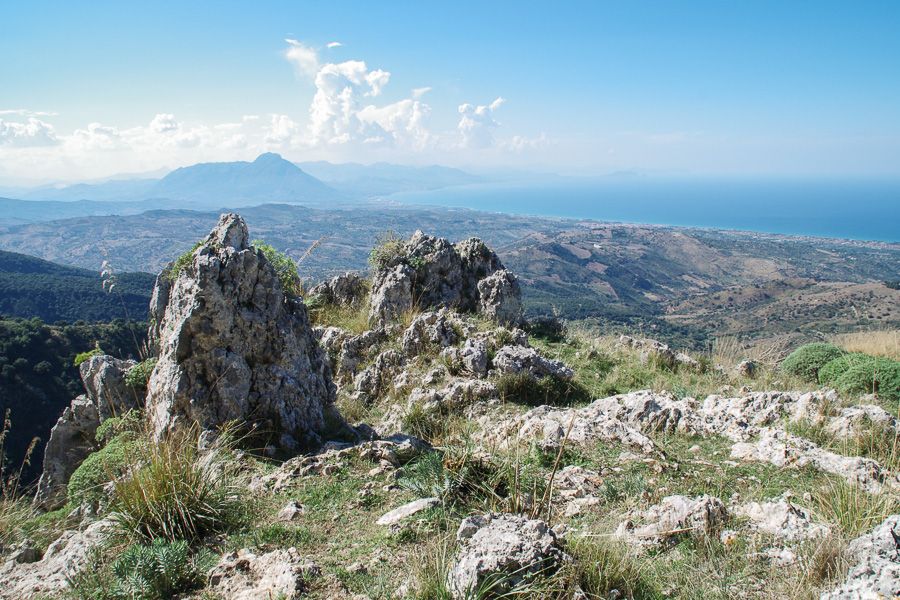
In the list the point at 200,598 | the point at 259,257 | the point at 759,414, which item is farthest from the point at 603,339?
the point at 200,598

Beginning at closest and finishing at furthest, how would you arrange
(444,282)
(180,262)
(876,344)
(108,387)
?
(108,387) → (180,262) → (876,344) → (444,282)

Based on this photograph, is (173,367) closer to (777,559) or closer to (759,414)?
(777,559)

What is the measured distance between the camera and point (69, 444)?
6910 mm

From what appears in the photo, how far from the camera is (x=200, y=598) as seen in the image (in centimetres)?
317

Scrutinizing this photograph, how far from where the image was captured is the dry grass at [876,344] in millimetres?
11623

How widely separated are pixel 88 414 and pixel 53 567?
3.99 m

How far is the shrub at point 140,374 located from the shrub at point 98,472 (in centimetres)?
189

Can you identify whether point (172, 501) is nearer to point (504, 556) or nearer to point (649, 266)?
point (504, 556)

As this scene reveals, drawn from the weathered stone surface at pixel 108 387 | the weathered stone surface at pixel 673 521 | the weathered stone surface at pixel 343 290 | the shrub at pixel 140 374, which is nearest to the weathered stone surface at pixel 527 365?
the weathered stone surface at pixel 673 521

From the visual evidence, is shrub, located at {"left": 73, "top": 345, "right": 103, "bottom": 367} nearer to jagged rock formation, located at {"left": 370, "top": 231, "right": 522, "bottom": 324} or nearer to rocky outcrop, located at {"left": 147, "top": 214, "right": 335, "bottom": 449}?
rocky outcrop, located at {"left": 147, "top": 214, "right": 335, "bottom": 449}

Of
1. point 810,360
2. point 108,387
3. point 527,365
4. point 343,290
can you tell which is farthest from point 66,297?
point 810,360

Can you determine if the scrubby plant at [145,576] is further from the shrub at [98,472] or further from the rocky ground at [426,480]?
the shrub at [98,472]

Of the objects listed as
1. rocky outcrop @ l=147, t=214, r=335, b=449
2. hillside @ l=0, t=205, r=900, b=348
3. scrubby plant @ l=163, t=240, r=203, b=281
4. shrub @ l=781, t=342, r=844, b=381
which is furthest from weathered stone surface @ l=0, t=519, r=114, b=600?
hillside @ l=0, t=205, r=900, b=348

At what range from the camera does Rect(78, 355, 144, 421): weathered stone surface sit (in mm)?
6816
